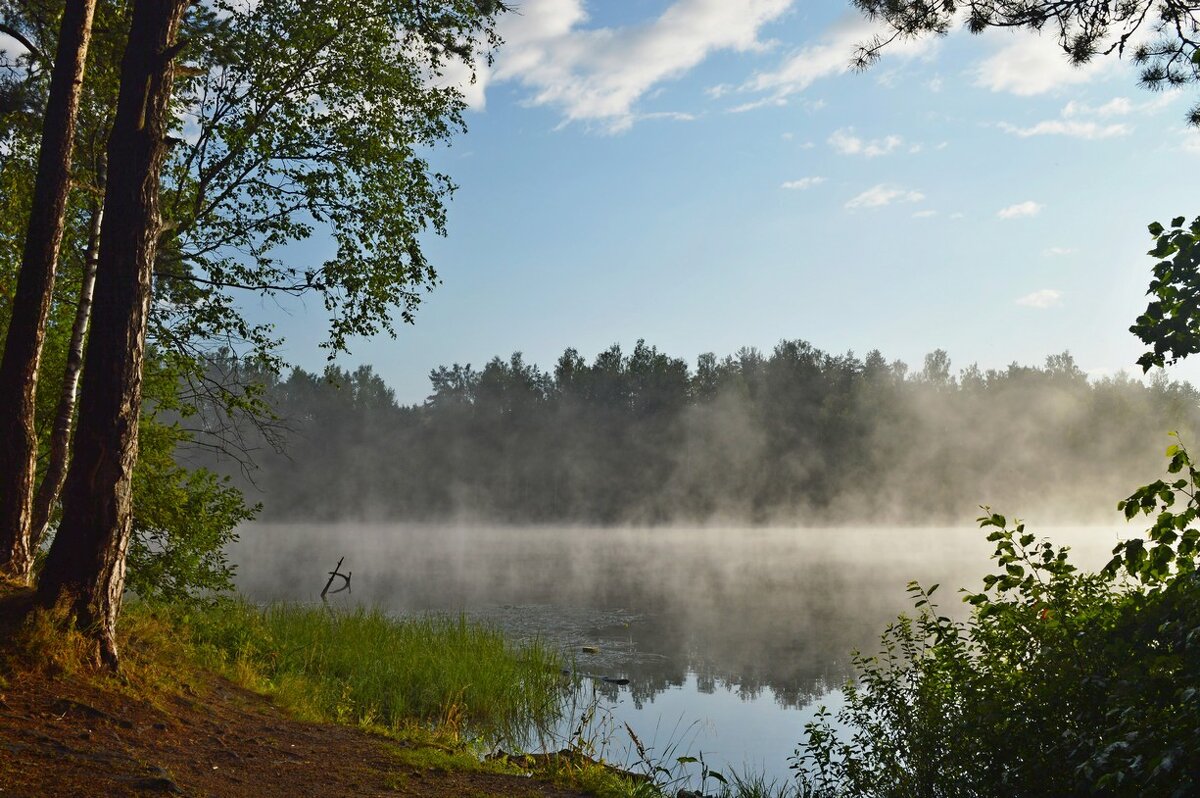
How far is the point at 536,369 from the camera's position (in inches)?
3789

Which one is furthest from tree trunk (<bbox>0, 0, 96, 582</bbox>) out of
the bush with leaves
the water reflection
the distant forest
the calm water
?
the distant forest

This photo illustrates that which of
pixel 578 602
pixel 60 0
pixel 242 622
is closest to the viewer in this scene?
pixel 60 0

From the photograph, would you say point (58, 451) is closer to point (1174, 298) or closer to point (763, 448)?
point (1174, 298)

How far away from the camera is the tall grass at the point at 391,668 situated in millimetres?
11555

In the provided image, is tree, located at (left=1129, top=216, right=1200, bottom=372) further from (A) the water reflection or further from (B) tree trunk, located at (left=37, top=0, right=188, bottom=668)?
(A) the water reflection

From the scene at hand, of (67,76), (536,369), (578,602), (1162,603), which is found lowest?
(578,602)

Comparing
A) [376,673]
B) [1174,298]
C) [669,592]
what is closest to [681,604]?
[669,592]

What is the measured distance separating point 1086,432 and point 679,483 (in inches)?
1611

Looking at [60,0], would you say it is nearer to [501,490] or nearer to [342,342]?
[342,342]

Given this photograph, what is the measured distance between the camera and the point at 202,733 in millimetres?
6945

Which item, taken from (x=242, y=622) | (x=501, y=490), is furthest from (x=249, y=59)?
(x=501, y=490)

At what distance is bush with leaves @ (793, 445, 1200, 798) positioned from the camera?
425 centimetres

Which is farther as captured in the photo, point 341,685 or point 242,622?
point 242,622

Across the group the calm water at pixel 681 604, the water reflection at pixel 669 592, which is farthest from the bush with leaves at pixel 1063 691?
the water reflection at pixel 669 592
